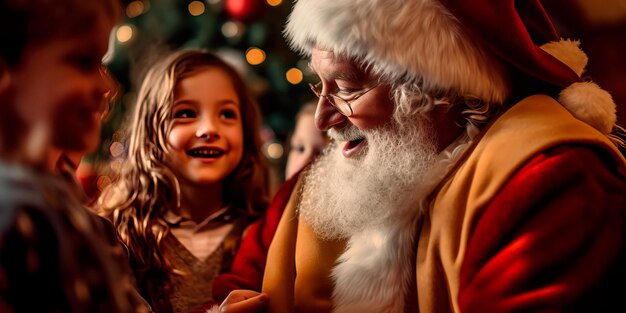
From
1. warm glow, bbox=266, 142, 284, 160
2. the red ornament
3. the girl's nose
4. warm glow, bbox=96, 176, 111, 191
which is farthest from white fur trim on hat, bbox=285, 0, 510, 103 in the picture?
warm glow, bbox=266, 142, 284, 160

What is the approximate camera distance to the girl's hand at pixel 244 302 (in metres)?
1.29

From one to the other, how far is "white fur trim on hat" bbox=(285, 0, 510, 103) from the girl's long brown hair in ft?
1.69

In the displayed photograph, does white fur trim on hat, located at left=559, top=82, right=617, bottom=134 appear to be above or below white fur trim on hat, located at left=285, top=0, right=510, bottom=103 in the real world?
below

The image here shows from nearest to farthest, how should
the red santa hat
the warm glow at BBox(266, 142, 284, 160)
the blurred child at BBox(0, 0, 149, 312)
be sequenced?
the blurred child at BBox(0, 0, 149, 312)
the red santa hat
the warm glow at BBox(266, 142, 284, 160)

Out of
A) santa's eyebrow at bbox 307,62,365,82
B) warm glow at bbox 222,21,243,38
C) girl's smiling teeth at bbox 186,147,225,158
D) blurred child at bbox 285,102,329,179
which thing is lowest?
blurred child at bbox 285,102,329,179

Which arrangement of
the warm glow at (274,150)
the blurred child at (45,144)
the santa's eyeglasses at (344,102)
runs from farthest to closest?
1. the warm glow at (274,150)
2. the santa's eyeglasses at (344,102)
3. the blurred child at (45,144)

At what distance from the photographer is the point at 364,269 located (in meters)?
1.27

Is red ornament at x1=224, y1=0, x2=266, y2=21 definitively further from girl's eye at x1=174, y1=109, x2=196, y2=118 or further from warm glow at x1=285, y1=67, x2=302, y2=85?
girl's eye at x1=174, y1=109, x2=196, y2=118

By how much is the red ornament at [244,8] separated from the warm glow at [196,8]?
104 mm

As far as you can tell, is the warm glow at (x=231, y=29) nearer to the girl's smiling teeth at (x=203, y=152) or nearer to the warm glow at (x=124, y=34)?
the warm glow at (x=124, y=34)

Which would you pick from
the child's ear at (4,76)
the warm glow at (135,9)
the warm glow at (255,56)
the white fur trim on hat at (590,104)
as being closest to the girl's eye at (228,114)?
the white fur trim on hat at (590,104)

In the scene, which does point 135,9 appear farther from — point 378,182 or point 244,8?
point 378,182

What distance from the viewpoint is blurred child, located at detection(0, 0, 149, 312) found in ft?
2.45

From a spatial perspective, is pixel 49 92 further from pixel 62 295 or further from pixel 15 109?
pixel 62 295
